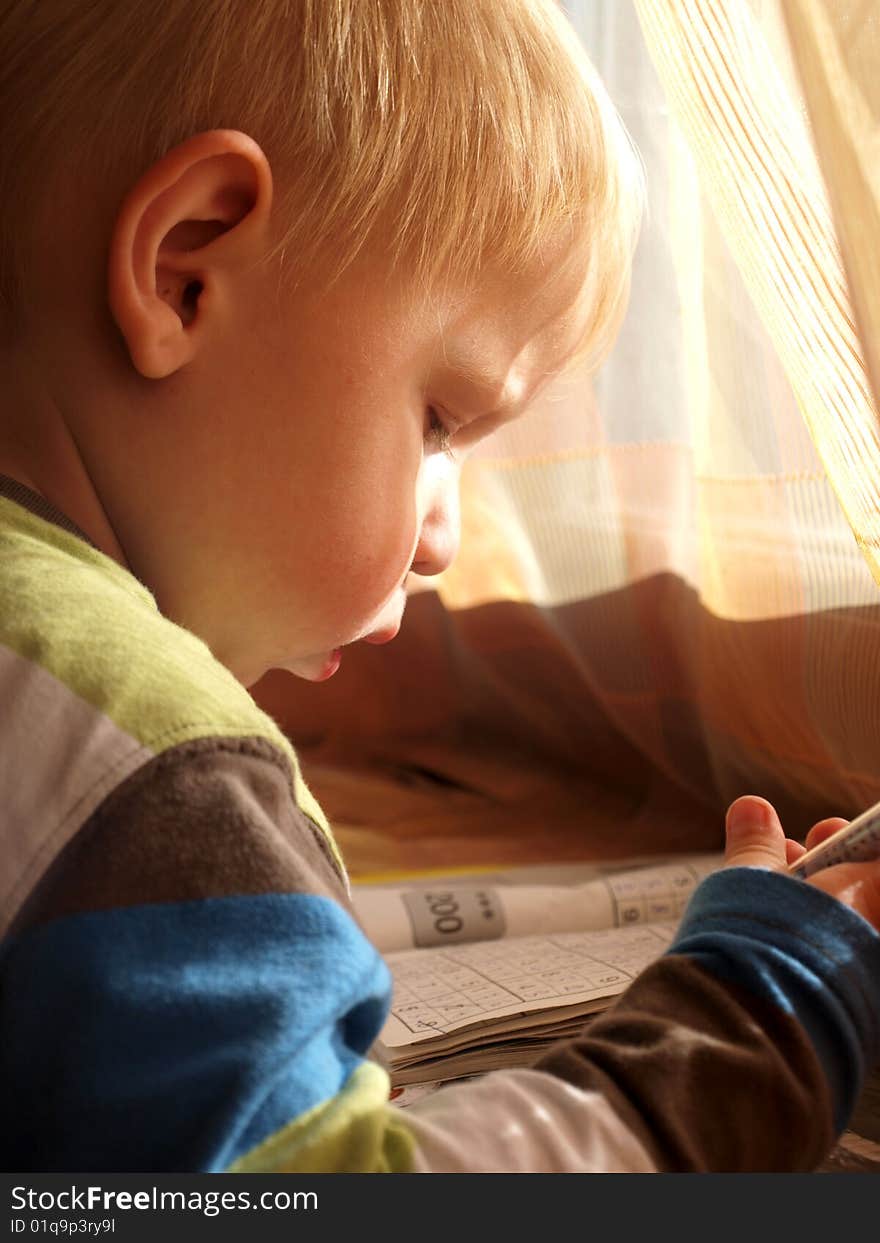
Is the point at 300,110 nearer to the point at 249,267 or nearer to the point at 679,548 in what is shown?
the point at 249,267

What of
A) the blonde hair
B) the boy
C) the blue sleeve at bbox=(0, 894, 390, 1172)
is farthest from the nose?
the blue sleeve at bbox=(0, 894, 390, 1172)

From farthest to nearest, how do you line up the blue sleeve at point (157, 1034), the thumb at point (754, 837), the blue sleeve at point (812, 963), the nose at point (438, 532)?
the nose at point (438, 532) < the thumb at point (754, 837) < the blue sleeve at point (812, 963) < the blue sleeve at point (157, 1034)

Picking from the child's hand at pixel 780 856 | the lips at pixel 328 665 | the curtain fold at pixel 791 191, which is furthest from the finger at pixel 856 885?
the lips at pixel 328 665

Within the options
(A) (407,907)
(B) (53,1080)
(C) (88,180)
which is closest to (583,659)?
(A) (407,907)

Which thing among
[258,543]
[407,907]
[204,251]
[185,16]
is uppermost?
[185,16]

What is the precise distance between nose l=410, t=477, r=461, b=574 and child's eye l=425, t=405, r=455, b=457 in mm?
32

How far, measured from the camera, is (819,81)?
706 mm

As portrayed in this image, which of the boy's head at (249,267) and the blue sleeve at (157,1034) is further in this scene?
the boy's head at (249,267)

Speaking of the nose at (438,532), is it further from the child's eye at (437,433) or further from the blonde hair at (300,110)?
the blonde hair at (300,110)

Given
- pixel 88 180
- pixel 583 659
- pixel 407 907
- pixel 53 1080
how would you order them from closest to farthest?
pixel 53 1080 → pixel 88 180 → pixel 407 907 → pixel 583 659

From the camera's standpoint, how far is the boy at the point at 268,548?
0.47m

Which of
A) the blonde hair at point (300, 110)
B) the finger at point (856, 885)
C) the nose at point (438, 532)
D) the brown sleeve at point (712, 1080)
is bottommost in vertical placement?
the brown sleeve at point (712, 1080)

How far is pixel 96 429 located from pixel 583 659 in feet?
2.20

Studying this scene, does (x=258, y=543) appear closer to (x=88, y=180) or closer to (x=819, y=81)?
(x=88, y=180)
